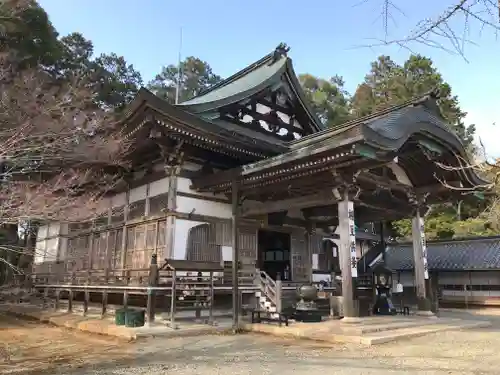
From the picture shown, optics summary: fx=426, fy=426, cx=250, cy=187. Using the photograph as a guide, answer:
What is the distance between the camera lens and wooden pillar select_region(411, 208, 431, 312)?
13.0 meters

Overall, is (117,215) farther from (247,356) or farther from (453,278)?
(453,278)

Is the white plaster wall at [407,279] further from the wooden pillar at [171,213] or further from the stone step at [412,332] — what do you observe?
the wooden pillar at [171,213]

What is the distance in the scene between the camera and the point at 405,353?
7.59 meters

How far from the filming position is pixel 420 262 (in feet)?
43.4

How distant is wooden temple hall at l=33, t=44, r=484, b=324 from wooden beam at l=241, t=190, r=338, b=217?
0.04 metres

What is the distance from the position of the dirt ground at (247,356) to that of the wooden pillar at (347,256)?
A: 62.1 inches

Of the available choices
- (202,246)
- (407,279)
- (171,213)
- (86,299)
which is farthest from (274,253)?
(407,279)

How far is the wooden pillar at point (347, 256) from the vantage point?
10062 millimetres

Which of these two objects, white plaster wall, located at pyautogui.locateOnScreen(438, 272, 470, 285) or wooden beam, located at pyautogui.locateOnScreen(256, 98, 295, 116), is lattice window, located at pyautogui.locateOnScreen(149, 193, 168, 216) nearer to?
wooden beam, located at pyautogui.locateOnScreen(256, 98, 295, 116)

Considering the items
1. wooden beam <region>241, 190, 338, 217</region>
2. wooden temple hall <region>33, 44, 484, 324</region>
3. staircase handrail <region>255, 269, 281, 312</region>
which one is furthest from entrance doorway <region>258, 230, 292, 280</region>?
staircase handrail <region>255, 269, 281, 312</region>

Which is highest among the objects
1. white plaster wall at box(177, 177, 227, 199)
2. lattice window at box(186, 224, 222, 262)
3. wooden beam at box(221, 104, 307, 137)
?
wooden beam at box(221, 104, 307, 137)

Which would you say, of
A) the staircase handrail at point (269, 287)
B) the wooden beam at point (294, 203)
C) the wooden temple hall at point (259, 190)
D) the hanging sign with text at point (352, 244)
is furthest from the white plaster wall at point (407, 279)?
the hanging sign with text at point (352, 244)

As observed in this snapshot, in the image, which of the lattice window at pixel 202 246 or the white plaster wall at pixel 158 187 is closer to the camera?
the lattice window at pixel 202 246

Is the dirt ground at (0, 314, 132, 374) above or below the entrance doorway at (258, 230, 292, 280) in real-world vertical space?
below
